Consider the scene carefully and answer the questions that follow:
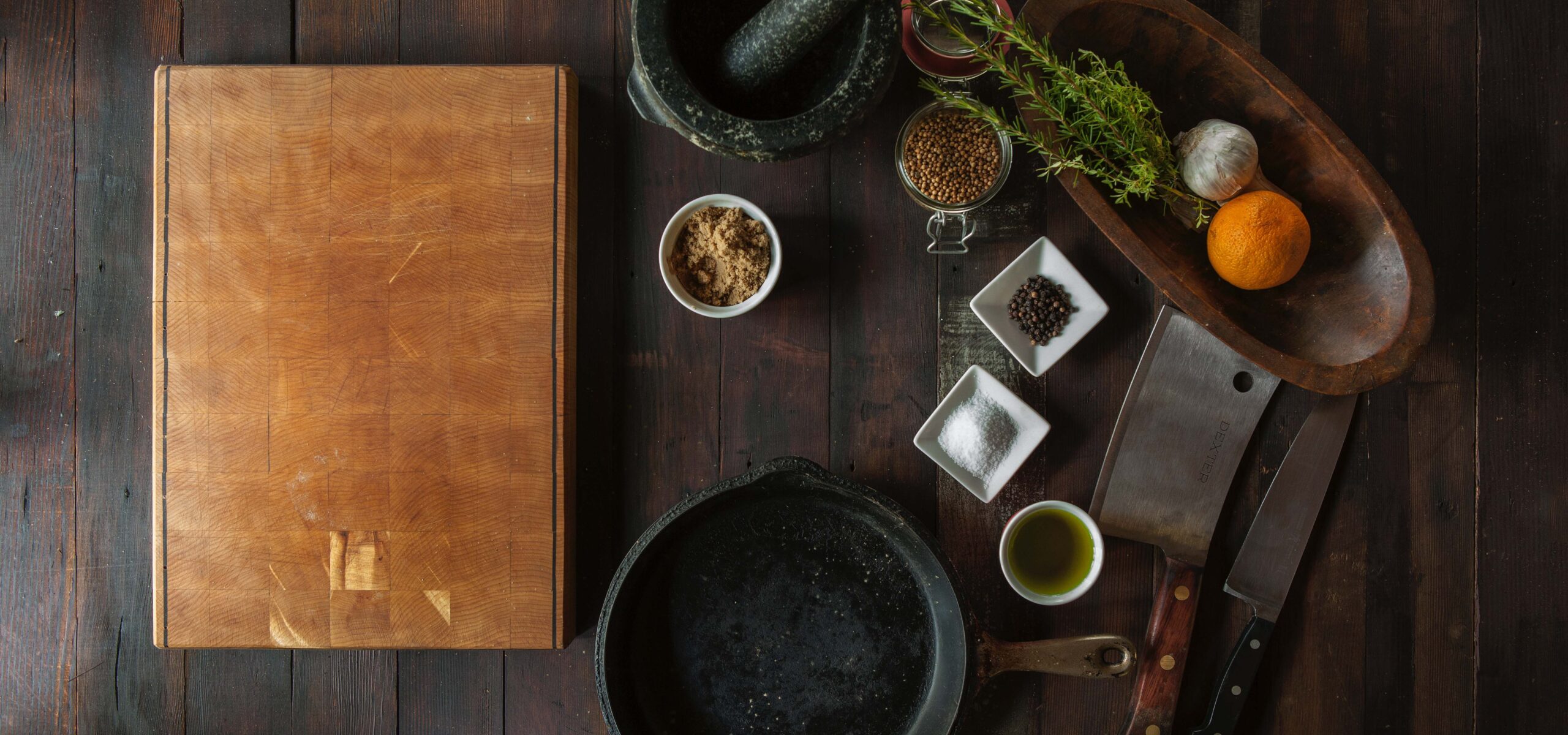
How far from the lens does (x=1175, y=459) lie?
1.08 meters

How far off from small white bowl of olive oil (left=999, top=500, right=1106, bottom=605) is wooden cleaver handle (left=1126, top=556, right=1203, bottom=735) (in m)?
0.10

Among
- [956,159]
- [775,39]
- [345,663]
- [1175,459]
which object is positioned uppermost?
[775,39]

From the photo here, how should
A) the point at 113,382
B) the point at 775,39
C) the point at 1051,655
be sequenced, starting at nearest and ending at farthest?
the point at 775,39
the point at 1051,655
the point at 113,382

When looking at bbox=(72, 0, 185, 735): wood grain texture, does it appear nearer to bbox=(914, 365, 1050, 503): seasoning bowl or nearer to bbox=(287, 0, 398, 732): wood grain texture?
bbox=(287, 0, 398, 732): wood grain texture

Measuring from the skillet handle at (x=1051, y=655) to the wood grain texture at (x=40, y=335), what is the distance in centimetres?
125

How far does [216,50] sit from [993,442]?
1.19 meters

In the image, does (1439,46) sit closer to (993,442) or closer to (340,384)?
(993,442)

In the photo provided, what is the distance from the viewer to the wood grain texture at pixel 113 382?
1114 mm

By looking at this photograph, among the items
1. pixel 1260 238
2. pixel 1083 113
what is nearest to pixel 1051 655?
pixel 1260 238

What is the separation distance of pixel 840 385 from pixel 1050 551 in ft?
1.17

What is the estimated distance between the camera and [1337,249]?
100cm

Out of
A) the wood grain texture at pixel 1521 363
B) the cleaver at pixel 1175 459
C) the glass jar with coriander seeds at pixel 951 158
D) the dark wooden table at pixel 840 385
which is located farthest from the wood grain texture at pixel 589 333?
the wood grain texture at pixel 1521 363

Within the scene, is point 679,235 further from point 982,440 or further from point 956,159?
point 982,440

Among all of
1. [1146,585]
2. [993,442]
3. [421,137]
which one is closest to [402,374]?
[421,137]
